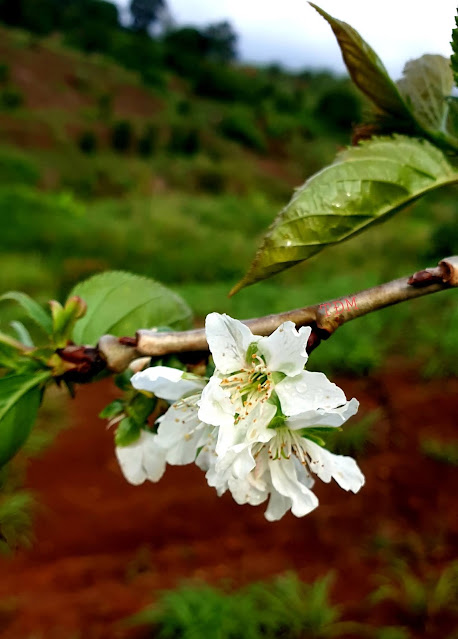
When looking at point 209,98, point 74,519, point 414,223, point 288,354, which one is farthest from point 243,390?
point 209,98

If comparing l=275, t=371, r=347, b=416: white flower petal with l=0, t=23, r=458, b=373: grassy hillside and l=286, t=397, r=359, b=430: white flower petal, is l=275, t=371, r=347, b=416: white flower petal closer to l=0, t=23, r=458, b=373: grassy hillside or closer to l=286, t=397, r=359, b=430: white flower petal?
l=286, t=397, r=359, b=430: white flower petal

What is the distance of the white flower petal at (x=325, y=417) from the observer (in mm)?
233

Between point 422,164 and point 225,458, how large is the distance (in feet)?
0.47

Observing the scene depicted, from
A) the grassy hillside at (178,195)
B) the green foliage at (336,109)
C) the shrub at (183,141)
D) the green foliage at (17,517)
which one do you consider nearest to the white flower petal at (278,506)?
the green foliage at (17,517)

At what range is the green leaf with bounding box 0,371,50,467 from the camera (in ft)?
0.97

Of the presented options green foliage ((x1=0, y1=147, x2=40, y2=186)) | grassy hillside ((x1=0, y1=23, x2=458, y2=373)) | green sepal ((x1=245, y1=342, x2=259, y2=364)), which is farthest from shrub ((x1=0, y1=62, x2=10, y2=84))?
green sepal ((x1=245, y1=342, x2=259, y2=364))

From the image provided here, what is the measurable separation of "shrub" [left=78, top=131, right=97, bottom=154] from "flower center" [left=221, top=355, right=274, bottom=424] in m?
5.96

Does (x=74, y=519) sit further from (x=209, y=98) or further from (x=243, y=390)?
(x=209, y=98)

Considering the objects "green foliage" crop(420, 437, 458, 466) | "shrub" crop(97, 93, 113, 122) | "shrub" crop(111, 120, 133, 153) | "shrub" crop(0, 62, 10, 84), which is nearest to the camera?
"green foliage" crop(420, 437, 458, 466)

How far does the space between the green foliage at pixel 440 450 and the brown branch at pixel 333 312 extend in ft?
5.71

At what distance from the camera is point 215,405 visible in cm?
24

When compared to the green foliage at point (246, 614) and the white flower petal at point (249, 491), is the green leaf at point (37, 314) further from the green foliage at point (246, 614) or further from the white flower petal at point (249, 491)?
the green foliage at point (246, 614)

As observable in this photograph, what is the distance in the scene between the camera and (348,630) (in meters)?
1.28

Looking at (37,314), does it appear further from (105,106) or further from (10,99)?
(105,106)
